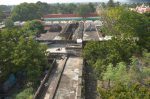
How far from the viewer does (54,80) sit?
25875 millimetres

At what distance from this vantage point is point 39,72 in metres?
26.6

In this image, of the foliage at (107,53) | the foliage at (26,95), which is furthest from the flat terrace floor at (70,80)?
the foliage at (26,95)

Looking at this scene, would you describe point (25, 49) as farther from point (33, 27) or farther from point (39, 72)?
point (33, 27)

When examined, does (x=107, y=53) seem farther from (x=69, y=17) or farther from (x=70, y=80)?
(x=69, y=17)

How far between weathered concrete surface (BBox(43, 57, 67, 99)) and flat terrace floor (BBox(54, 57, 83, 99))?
0.39 metres

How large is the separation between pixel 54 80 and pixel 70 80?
4.90 feet

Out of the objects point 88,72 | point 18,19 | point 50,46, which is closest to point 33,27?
point 50,46

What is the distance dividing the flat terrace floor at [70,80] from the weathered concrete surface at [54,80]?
387 millimetres

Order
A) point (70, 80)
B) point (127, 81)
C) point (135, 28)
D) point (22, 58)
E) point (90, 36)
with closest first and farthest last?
point (127, 81)
point (70, 80)
point (22, 58)
point (135, 28)
point (90, 36)

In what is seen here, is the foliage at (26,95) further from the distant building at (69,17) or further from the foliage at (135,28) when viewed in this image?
the distant building at (69,17)

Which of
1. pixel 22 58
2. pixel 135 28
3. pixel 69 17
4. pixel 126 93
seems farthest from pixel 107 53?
pixel 69 17

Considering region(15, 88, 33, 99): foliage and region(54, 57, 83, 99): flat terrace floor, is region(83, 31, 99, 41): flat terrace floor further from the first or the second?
region(15, 88, 33, 99): foliage

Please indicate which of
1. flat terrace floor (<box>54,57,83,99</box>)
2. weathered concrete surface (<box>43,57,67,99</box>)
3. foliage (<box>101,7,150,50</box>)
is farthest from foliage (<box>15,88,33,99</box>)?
foliage (<box>101,7,150,50</box>)

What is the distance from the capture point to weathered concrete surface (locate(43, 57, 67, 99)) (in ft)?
74.2
